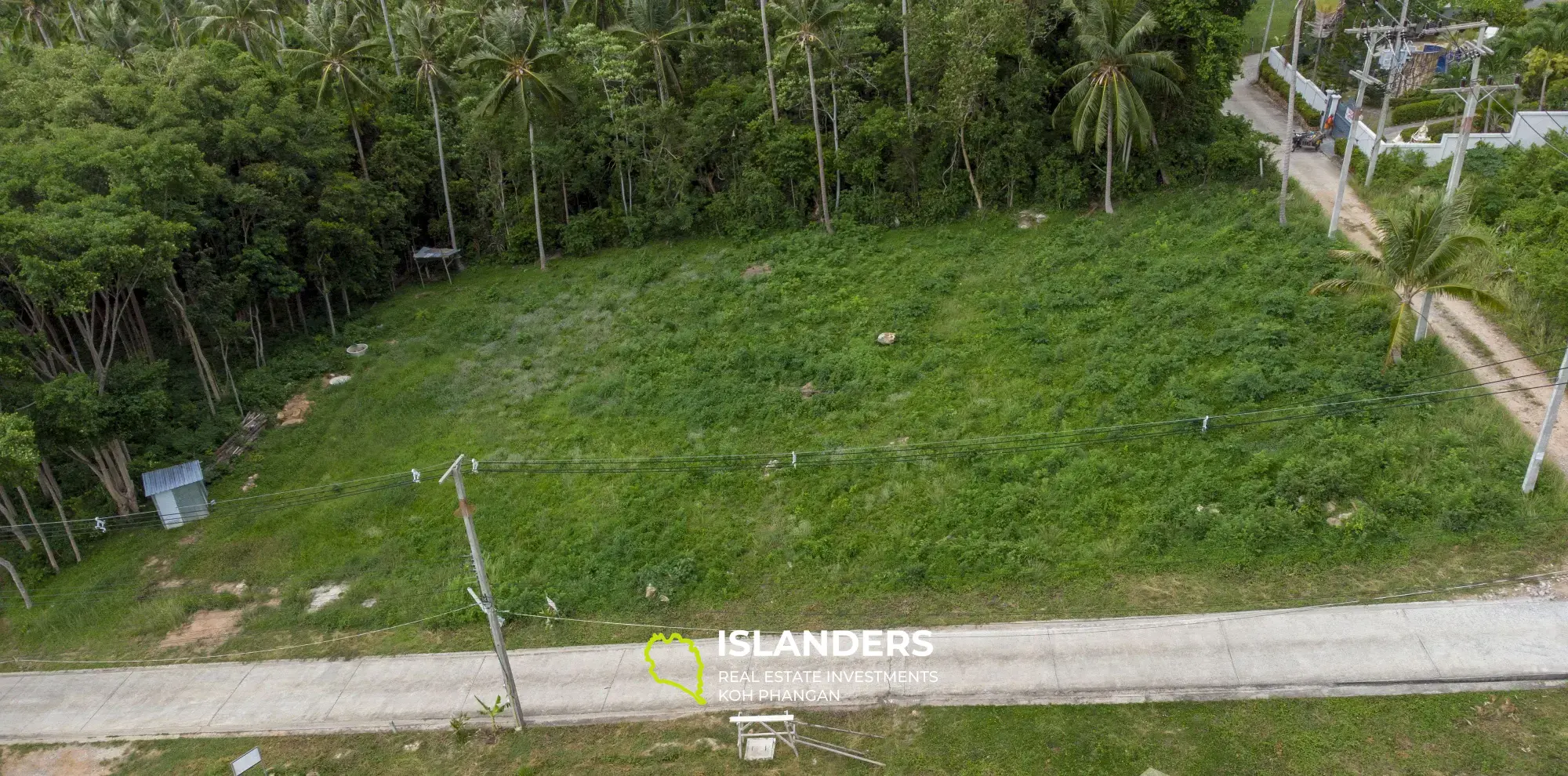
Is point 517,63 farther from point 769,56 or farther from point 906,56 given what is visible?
point 906,56

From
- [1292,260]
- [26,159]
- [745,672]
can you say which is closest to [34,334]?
[26,159]

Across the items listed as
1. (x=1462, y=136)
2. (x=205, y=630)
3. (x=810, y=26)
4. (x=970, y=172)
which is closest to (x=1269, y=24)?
(x=970, y=172)

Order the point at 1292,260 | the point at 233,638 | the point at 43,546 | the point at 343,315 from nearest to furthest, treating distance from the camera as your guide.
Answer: the point at 233,638
the point at 43,546
the point at 1292,260
the point at 343,315

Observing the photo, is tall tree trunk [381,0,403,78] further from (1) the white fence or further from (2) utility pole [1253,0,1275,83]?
(2) utility pole [1253,0,1275,83]

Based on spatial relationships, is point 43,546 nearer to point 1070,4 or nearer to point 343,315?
point 343,315

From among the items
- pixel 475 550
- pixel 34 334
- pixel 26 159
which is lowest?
pixel 475 550

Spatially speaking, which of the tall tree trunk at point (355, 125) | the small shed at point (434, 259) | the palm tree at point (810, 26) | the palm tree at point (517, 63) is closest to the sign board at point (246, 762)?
the palm tree at point (517, 63)

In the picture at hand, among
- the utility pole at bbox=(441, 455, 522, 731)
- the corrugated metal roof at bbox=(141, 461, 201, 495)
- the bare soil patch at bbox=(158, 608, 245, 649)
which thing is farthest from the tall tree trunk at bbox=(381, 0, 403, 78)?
the utility pole at bbox=(441, 455, 522, 731)
